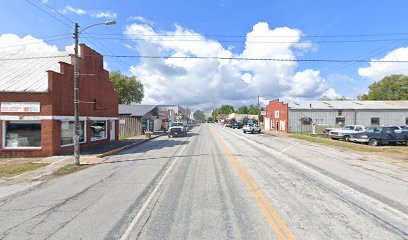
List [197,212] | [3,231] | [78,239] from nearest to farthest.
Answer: [78,239] < [3,231] < [197,212]

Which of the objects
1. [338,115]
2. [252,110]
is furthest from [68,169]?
[252,110]

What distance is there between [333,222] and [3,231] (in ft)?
22.7

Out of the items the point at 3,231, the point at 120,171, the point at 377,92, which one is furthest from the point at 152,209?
the point at 377,92

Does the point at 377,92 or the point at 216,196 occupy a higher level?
the point at 377,92

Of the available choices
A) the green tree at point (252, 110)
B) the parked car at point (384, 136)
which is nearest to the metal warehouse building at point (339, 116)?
the parked car at point (384, 136)

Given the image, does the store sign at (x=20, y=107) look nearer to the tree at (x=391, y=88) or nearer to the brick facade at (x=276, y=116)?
the brick facade at (x=276, y=116)

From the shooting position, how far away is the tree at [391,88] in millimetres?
73875

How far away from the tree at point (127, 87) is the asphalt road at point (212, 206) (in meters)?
60.6

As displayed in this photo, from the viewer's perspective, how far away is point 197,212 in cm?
632

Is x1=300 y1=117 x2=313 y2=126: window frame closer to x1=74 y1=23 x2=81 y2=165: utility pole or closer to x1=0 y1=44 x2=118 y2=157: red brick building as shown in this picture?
x1=0 y1=44 x2=118 y2=157: red brick building

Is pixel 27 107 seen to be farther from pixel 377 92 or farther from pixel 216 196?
pixel 377 92

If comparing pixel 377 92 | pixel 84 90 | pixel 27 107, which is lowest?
pixel 27 107

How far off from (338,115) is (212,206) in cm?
4847

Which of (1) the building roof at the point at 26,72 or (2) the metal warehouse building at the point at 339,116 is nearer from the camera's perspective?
(1) the building roof at the point at 26,72
